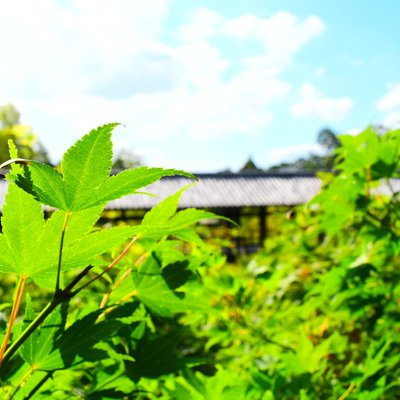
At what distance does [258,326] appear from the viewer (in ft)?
6.52

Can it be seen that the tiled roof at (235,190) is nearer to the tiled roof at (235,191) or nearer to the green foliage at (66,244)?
the tiled roof at (235,191)

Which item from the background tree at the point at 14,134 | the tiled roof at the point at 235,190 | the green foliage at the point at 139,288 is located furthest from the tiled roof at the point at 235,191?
the green foliage at the point at 139,288

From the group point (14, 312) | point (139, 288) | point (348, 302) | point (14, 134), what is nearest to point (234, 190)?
point (14, 134)

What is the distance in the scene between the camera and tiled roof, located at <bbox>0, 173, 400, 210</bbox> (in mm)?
20344

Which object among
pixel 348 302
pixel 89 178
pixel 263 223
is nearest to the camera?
pixel 89 178

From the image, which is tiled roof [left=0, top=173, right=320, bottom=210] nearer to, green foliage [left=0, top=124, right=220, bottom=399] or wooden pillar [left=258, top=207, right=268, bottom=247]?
wooden pillar [left=258, top=207, right=268, bottom=247]

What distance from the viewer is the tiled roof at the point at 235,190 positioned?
66.7 feet

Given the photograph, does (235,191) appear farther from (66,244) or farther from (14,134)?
(66,244)

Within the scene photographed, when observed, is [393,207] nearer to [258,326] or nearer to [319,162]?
[258,326]

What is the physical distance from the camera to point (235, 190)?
22.4 meters

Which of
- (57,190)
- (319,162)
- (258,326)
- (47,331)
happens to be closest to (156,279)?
(47,331)

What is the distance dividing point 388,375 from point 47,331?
93 cm

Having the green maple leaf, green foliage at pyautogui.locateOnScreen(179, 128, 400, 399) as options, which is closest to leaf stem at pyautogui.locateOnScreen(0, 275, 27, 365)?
the green maple leaf

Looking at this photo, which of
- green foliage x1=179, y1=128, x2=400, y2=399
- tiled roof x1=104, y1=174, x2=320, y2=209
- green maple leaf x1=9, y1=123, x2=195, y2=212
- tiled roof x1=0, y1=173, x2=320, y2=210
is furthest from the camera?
tiled roof x1=104, y1=174, x2=320, y2=209
